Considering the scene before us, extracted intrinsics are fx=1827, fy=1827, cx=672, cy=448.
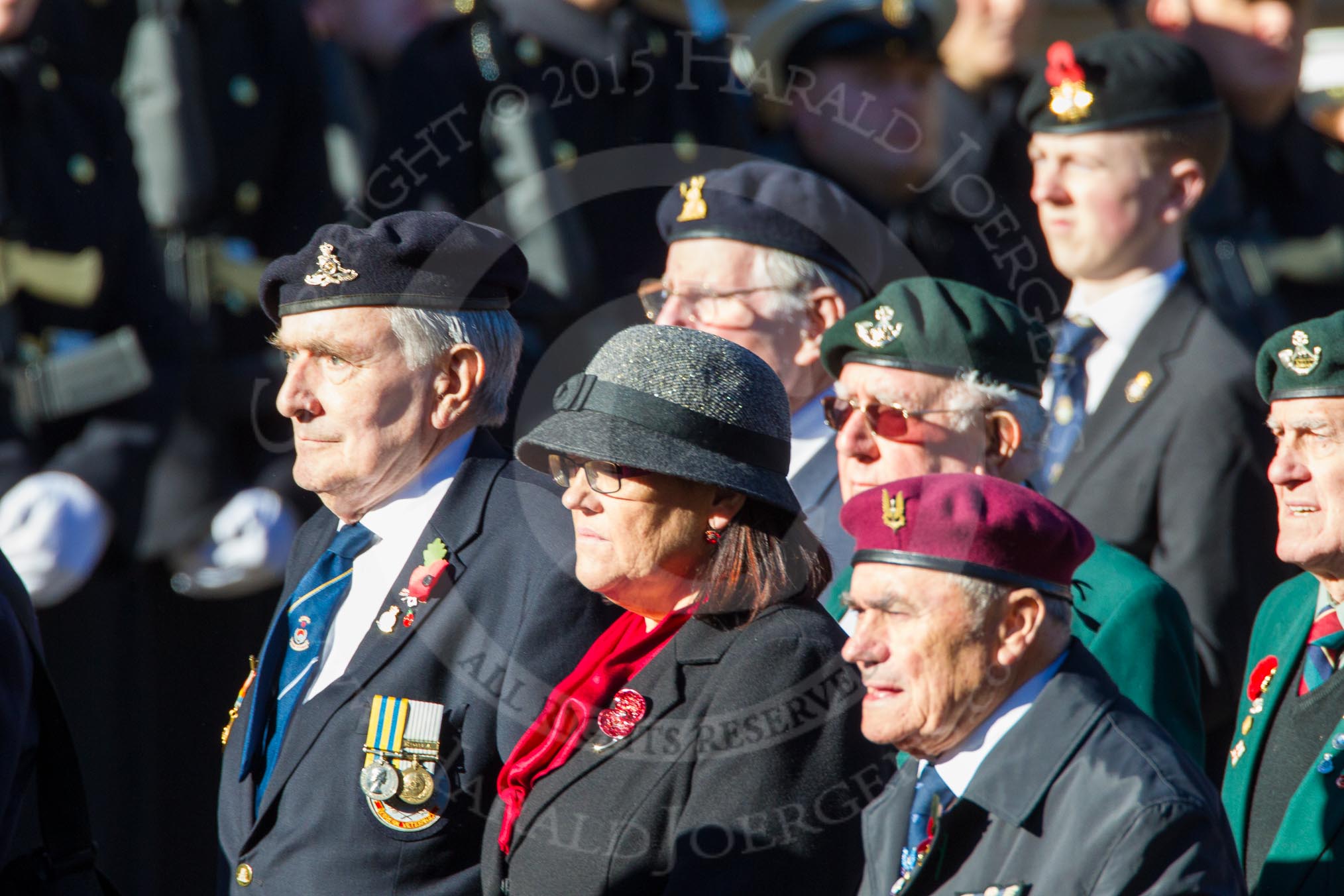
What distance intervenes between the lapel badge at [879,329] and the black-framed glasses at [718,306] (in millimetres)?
467

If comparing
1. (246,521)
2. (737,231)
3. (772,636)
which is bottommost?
(246,521)

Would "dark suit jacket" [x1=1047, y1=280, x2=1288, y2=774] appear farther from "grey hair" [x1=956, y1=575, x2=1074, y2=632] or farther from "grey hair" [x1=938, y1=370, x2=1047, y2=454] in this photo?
"grey hair" [x1=956, y1=575, x2=1074, y2=632]

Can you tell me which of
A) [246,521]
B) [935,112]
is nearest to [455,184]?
[246,521]

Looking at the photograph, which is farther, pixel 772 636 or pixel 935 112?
pixel 935 112

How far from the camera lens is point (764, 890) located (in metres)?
2.75

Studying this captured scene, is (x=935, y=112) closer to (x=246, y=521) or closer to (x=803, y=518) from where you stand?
(x=246, y=521)

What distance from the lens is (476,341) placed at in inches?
138

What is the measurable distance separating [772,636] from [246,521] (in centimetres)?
290

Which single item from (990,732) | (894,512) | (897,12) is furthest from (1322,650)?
(897,12)

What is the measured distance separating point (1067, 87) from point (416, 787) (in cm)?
275

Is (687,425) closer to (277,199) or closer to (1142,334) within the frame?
(1142,334)

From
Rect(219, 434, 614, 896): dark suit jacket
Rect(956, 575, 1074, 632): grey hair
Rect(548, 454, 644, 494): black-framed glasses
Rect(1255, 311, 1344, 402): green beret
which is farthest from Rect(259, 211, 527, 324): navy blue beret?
Rect(1255, 311, 1344, 402): green beret

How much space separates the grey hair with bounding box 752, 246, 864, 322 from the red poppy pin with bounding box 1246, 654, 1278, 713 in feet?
4.64

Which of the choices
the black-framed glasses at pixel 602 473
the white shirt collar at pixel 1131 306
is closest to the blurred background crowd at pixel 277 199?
the white shirt collar at pixel 1131 306
